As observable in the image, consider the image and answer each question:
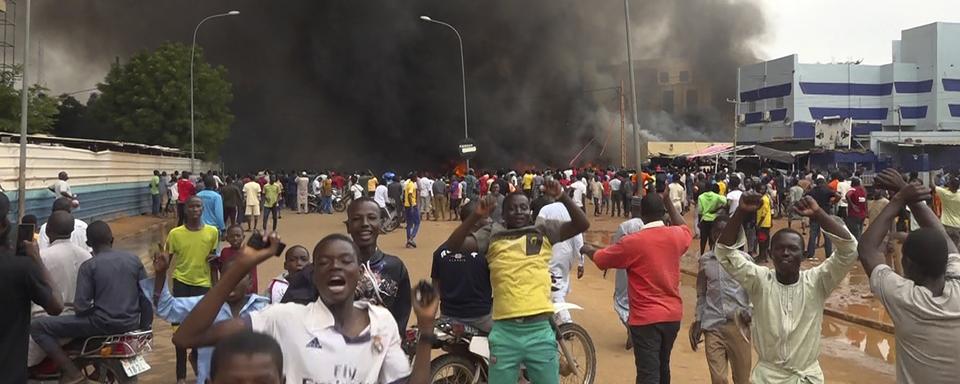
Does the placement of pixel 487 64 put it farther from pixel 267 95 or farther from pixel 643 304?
pixel 643 304

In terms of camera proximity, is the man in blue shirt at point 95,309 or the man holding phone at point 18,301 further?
the man in blue shirt at point 95,309

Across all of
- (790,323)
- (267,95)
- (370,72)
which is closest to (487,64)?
(370,72)

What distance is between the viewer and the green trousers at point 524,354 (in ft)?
12.0

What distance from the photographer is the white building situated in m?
40.4

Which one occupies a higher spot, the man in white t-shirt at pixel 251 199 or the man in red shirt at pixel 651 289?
the man in white t-shirt at pixel 251 199

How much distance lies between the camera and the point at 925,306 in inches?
101

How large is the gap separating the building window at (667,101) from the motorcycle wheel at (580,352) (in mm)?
45790

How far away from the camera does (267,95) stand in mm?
41500

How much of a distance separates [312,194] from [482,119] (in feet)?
52.6

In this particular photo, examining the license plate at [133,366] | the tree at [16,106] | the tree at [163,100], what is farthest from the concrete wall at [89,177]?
the license plate at [133,366]

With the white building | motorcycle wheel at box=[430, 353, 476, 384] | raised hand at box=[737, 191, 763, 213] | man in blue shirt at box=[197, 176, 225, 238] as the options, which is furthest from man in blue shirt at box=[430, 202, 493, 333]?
the white building

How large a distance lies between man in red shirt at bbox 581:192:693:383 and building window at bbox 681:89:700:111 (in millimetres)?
46494

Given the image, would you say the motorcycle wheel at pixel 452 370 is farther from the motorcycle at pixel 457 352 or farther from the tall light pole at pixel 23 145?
the tall light pole at pixel 23 145

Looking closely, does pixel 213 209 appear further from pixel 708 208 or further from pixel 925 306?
pixel 925 306
